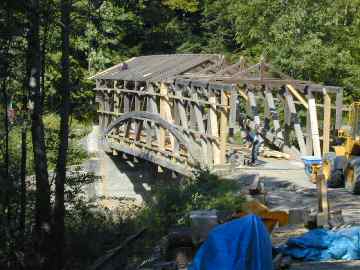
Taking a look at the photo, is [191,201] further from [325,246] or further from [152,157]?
[152,157]

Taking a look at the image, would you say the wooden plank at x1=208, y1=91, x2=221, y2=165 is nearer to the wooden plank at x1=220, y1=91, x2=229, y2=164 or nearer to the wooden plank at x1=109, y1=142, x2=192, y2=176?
the wooden plank at x1=220, y1=91, x2=229, y2=164

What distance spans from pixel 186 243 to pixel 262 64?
43.1 feet

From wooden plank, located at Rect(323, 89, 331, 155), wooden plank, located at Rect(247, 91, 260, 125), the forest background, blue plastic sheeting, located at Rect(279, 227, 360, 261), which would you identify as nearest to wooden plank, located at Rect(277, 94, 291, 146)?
wooden plank, located at Rect(247, 91, 260, 125)

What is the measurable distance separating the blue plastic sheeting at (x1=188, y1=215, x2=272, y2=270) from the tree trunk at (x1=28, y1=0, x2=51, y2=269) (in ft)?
20.8

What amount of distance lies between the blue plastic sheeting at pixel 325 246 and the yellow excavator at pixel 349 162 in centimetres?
656

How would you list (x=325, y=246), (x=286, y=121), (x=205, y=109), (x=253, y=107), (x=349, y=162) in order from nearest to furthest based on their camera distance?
(x=325, y=246) < (x=349, y=162) < (x=286, y=121) < (x=253, y=107) < (x=205, y=109)

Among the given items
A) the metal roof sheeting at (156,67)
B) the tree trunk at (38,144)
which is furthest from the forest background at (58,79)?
the metal roof sheeting at (156,67)

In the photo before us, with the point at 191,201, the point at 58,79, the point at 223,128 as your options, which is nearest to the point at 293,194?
the point at 191,201

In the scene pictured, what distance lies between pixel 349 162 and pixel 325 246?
7.71m

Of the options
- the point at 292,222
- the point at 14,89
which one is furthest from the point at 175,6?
the point at 292,222

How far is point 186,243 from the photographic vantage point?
1192 centimetres

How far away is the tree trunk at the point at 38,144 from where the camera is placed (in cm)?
1497

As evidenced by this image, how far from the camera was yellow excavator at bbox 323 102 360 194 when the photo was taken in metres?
18.3

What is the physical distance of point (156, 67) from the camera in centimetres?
3128
